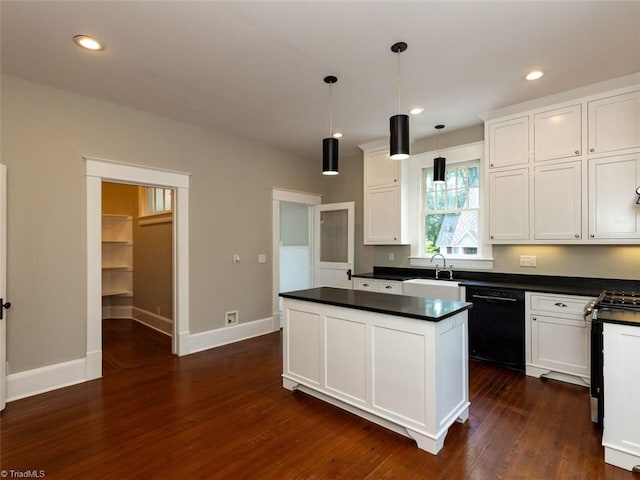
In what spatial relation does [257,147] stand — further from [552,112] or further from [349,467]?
[349,467]

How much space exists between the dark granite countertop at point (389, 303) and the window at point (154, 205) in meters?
3.13

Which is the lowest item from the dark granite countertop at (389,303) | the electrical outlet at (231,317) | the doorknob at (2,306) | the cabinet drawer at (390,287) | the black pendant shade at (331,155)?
the electrical outlet at (231,317)

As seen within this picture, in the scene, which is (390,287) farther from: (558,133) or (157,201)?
(157,201)

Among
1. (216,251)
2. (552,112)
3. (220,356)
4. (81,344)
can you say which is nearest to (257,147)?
(216,251)

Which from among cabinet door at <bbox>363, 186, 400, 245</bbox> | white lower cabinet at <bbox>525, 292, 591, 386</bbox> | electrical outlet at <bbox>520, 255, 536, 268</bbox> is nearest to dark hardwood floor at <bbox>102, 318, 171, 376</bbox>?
cabinet door at <bbox>363, 186, 400, 245</bbox>

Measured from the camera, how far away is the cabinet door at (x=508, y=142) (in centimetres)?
355

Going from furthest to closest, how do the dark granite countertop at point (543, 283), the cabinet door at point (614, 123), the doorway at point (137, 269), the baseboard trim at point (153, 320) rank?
the baseboard trim at point (153, 320), the doorway at point (137, 269), the dark granite countertop at point (543, 283), the cabinet door at point (614, 123)

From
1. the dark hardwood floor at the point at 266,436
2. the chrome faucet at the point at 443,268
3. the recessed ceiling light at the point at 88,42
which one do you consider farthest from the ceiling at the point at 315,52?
the dark hardwood floor at the point at 266,436

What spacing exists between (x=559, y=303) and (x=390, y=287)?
72.7 inches

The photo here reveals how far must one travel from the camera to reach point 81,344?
3.25 m

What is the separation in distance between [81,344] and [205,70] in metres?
2.85

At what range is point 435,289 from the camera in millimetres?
3717

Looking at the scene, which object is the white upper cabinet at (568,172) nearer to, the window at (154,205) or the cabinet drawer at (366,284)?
the cabinet drawer at (366,284)

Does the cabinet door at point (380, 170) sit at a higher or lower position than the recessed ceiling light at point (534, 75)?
lower
